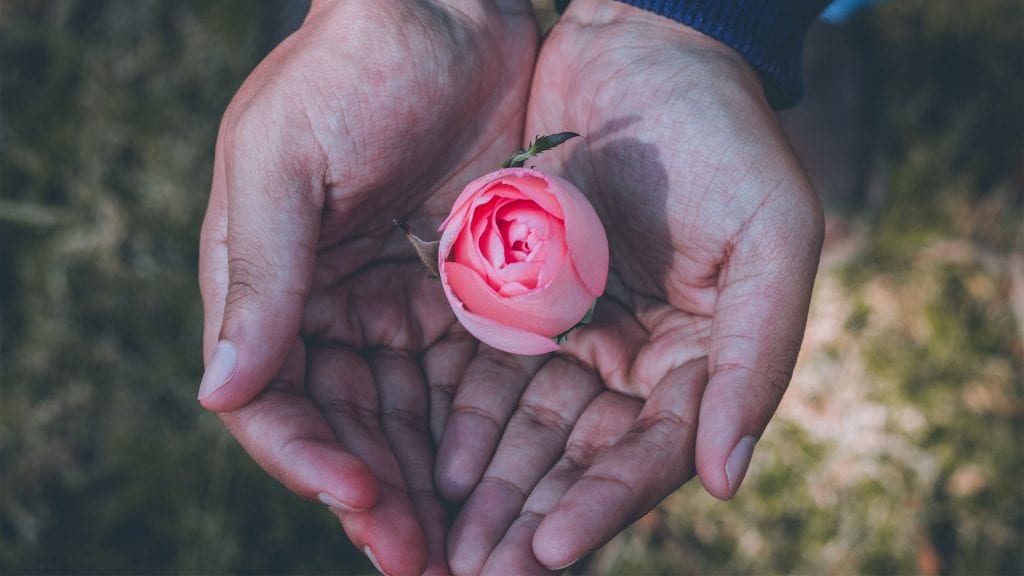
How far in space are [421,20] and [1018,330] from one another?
2597 millimetres

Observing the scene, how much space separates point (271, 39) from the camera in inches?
152

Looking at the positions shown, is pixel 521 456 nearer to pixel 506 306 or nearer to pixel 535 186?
pixel 506 306

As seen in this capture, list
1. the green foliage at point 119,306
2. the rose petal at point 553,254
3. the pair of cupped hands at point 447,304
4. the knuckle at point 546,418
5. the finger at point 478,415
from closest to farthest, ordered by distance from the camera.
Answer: the rose petal at point 553,254, the pair of cupped hands at point 447,304, the finger at point 478,415, the knuckle at point 546,418, the green foliage at point 119,306

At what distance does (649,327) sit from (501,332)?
61 centimetres

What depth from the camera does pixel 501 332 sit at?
1.86 m

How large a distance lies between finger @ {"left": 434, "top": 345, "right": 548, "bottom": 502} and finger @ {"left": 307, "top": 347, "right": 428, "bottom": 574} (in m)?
0.13

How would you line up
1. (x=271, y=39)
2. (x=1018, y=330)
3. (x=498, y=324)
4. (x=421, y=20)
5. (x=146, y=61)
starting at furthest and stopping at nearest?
(x=271, y=39) < (x=146, y=61) < (x=1018, y=330) < (x=421, y=20) < (x=498, y=324)

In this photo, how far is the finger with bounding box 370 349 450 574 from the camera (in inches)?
74.9

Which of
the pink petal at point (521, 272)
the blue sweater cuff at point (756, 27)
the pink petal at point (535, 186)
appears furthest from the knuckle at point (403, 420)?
the blue sweater cuff at point (756, 27)

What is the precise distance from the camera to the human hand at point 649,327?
6.16ft

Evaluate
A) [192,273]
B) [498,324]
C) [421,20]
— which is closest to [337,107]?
[421,20]

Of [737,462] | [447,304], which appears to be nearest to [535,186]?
[447,304]

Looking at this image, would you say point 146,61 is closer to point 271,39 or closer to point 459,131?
point 271,39

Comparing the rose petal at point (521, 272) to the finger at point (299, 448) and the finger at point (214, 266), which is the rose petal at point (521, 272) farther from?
the finger at point (214, 266)
